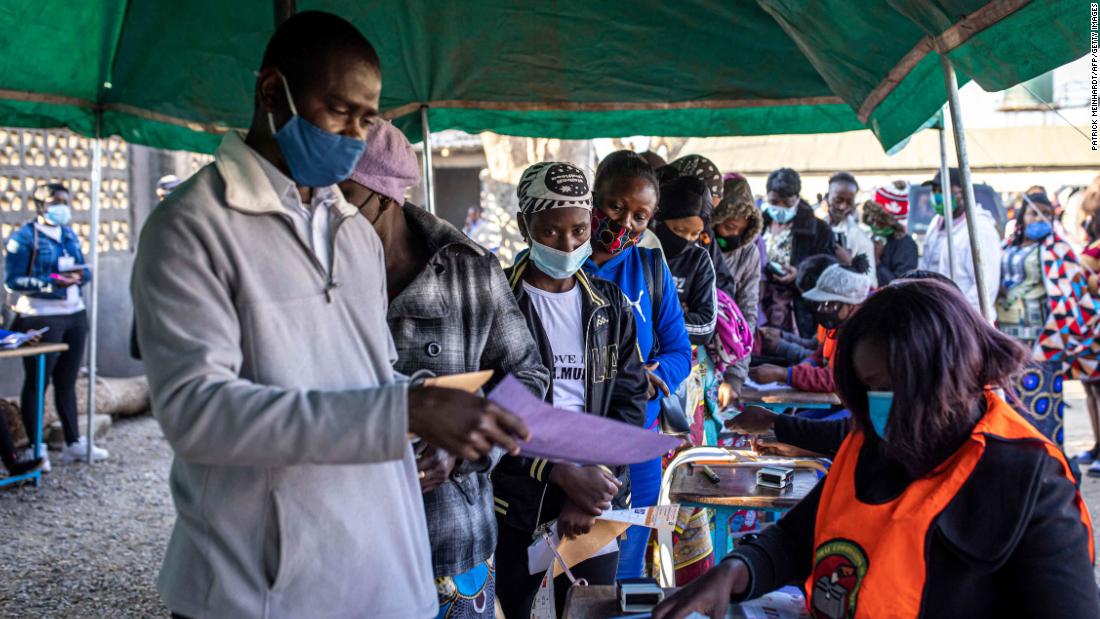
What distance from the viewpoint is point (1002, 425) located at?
1.77m

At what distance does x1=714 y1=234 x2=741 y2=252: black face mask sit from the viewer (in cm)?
561

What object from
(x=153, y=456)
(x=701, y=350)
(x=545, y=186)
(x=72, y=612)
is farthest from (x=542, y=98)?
(x=153, y=456)

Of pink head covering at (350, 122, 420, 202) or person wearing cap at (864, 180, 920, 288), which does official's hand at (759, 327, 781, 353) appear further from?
pink head covering at (350, 122, 420, 202)

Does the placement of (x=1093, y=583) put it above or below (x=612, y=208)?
below

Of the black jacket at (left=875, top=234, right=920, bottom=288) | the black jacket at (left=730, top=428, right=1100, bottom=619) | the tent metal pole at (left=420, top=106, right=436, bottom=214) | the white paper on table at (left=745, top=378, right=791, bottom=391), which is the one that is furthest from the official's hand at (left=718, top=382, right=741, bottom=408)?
the black jacket at (left=875, top=234, right=920, bottom=288)

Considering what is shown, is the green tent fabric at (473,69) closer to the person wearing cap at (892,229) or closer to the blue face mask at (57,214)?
A: the blue face mask at (57,214)

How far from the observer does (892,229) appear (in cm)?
768

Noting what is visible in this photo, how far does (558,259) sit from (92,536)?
438cm

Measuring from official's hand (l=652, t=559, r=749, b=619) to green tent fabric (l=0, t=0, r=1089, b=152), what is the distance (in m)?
2.33

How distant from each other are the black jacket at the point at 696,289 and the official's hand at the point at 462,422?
3.07 m

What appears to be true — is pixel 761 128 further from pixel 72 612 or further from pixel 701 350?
pixel 72 612

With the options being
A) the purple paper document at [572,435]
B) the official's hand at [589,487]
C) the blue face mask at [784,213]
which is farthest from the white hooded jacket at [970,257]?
the purple paper document at [572,435]

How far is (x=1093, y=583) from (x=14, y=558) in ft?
18.6

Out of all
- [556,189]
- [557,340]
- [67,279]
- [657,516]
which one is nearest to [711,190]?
[556,189]
